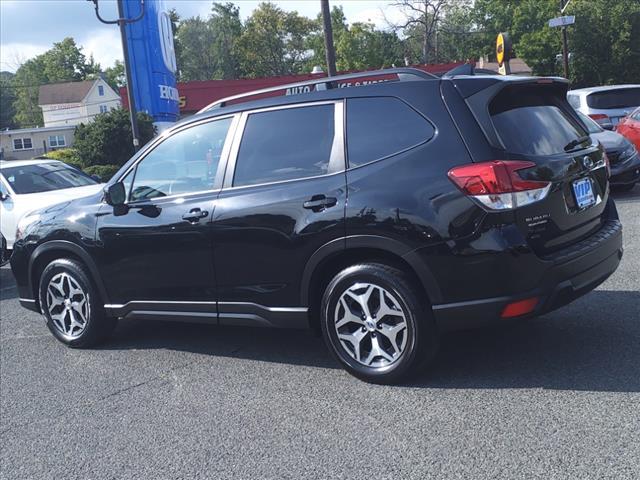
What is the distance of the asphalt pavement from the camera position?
334 cm

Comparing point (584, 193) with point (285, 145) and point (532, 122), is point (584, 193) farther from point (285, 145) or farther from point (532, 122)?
point (285, 145)

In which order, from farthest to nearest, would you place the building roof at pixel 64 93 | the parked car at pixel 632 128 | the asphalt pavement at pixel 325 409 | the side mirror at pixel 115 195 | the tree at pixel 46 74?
the tree at pixel 46 74, the building roof at pixel 64 93, the parked car at pixel 632 128, the side mirror at pixel 115 195, the asphalt pavement at pixel 325 409

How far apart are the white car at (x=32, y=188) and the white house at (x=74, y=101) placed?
83.7 meters

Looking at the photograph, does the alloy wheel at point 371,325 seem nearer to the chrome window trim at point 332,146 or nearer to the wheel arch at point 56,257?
the chrome window trim at point 332,146

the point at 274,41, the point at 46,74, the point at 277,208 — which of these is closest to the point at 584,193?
the point at 277,208

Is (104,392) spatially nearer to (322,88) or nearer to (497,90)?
(322,88)

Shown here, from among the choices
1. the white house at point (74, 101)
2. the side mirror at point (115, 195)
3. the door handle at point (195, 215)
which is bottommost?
the door handle at point (195, 215)

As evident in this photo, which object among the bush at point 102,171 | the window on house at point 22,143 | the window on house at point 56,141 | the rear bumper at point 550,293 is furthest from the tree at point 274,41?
the rear bumper at point 550,293

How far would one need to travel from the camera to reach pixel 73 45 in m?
112

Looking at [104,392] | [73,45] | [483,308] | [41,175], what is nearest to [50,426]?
[104,392]

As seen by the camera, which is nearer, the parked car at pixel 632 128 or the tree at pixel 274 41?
the parked car at pixel 632 128

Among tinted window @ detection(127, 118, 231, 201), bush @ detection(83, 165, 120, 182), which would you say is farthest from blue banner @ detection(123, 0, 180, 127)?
tinted window @ detection(127, 118, 231, 201)

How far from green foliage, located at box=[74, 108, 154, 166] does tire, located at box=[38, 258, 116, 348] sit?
17538mm

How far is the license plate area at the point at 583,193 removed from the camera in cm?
417
